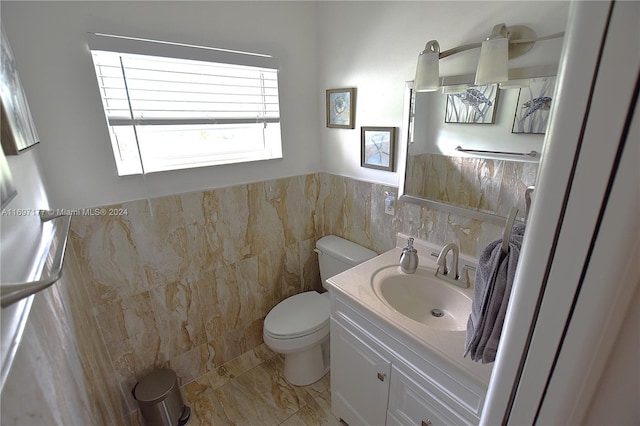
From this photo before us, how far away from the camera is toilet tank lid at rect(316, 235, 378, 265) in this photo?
1739mm

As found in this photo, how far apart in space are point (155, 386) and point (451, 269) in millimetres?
1607

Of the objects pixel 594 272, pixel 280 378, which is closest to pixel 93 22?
pixel 594 272

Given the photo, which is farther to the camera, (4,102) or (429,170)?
(429,170)

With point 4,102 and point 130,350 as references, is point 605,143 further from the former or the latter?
point 130,350

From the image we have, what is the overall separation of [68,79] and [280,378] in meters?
1.88

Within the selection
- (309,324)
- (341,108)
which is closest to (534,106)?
(341,108)

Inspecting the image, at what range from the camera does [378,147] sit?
5.25ft

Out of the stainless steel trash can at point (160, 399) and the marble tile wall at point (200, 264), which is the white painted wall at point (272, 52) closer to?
the marble tile wall at point (200, 264)

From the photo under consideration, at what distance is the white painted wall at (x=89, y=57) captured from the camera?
110cm

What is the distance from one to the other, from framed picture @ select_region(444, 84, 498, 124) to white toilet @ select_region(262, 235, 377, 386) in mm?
867

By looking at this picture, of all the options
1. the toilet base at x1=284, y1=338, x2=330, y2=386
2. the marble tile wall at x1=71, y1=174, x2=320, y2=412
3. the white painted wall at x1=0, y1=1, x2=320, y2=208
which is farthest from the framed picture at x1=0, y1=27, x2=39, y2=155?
the toilet base at x1=284, y1=338, x2=330, y2=386

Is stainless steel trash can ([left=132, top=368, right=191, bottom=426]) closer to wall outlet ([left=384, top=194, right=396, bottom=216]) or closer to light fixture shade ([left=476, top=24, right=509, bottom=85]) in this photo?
wall outlet ([left=384, top=194, right=396, bottom=216])

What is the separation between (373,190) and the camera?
169cm

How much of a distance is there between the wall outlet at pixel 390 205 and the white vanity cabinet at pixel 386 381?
0.58 metres
